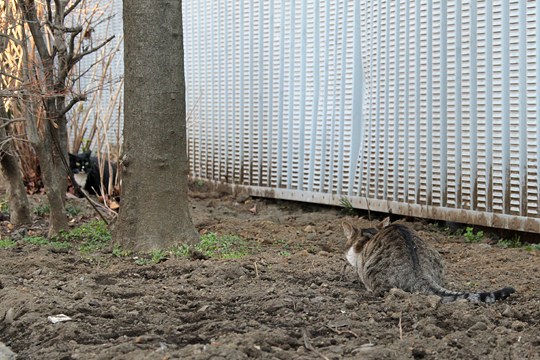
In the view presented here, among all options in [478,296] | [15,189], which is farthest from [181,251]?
[15,189]

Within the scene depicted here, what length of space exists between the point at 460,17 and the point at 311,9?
2.35 meters

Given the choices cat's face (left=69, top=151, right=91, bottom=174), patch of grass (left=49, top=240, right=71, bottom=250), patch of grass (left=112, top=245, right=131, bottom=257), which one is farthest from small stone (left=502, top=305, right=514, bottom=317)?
cat's face (left=69, top=151, right=91, bottom=174)

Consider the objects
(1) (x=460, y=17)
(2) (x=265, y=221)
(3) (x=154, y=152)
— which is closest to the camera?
(3) (x=154, y=152)

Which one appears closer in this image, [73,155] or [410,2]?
[410,2]

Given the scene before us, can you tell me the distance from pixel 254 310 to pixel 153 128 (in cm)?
236

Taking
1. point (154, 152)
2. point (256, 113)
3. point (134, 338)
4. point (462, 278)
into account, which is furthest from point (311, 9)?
point (134, 338)

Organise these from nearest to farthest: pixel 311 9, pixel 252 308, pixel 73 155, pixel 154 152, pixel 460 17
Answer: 1. pixel 252 308
2. pixel 154 152
3. pixel 460 17
4. pixel 311 9
5. pixel 73 155

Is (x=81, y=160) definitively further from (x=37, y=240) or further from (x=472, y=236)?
(x=472, y=236)

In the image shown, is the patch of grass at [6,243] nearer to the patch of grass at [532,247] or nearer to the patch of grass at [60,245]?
the patch of grass at [60,245]

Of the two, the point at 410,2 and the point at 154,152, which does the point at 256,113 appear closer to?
the point at 410,2

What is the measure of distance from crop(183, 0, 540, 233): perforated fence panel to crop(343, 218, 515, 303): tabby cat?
7.49 ft

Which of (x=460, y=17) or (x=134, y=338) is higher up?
(x=460, y=17)

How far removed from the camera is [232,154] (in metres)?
11.3

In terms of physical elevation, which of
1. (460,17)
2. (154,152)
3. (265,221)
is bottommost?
(265,221)
